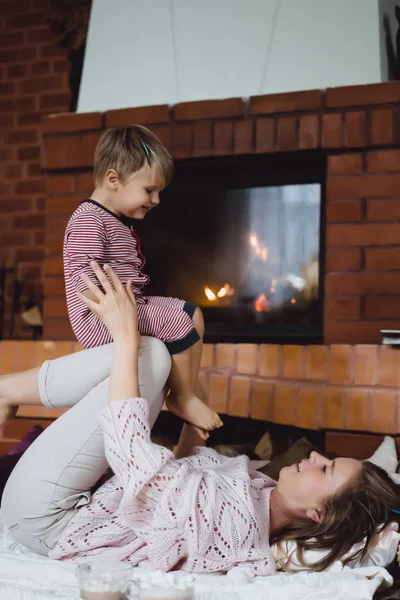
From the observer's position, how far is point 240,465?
4.98 ft

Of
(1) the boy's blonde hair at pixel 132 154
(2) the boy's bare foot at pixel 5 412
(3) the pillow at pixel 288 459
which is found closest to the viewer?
(2) the boy's bare foot at pixel 5 412

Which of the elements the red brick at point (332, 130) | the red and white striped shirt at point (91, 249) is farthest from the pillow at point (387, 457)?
the red brick at point (332, 130)

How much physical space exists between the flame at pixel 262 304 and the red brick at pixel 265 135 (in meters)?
0.51

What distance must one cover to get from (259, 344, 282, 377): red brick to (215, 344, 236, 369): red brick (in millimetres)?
107

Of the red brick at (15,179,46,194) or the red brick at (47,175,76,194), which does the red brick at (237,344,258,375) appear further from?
the red brick at (15,179,46,194)

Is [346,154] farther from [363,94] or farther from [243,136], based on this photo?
[243,136]

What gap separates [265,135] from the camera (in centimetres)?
244

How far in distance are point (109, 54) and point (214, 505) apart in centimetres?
194

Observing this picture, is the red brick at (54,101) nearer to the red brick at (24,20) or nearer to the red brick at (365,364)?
the red brick at (24,20)

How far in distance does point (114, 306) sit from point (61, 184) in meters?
1.42

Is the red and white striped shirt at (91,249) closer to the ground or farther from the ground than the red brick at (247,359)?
farther from the ground

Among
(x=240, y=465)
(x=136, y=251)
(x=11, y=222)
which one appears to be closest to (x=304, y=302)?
(x=136, y=251)

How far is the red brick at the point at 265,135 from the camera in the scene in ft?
7.97

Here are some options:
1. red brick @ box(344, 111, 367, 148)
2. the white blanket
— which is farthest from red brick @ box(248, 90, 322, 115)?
the white blanket
